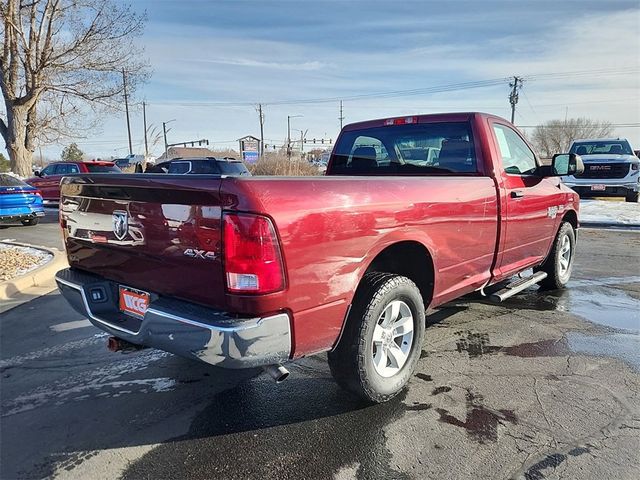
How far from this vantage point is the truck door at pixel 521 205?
14.1ft

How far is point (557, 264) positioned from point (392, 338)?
11.5ft

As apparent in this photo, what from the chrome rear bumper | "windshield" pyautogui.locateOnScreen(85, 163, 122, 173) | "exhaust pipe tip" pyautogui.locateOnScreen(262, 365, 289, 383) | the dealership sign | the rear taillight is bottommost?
"exhaust pipe tip" pyautogui.locateOnScreen(262, 365, 289, 383)

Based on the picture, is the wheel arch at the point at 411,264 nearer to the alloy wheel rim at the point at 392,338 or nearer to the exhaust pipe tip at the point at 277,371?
the alloy wheel rim at the point at 392,338

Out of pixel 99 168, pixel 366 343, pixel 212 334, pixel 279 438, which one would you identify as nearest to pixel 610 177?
pixel 366 343

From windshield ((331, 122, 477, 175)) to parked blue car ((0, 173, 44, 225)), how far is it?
10.0 metres

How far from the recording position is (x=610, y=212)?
44.0 ft

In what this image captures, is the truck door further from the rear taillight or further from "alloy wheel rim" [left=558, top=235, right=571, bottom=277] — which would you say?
the rear taillight

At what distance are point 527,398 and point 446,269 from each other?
105 cm

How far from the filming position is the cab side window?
14.6ft

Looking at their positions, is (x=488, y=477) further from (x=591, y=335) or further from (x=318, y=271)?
(x=591, y=335)

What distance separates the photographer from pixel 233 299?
235cm

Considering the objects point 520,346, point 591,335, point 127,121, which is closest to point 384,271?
point 520,346

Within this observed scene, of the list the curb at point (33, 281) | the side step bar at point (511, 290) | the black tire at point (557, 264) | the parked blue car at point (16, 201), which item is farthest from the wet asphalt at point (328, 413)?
the parked blue car at point (16, 201)

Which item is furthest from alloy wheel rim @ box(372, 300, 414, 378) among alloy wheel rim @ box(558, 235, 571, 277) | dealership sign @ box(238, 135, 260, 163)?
dealership sign @ box(238, 135, 260, 163)
